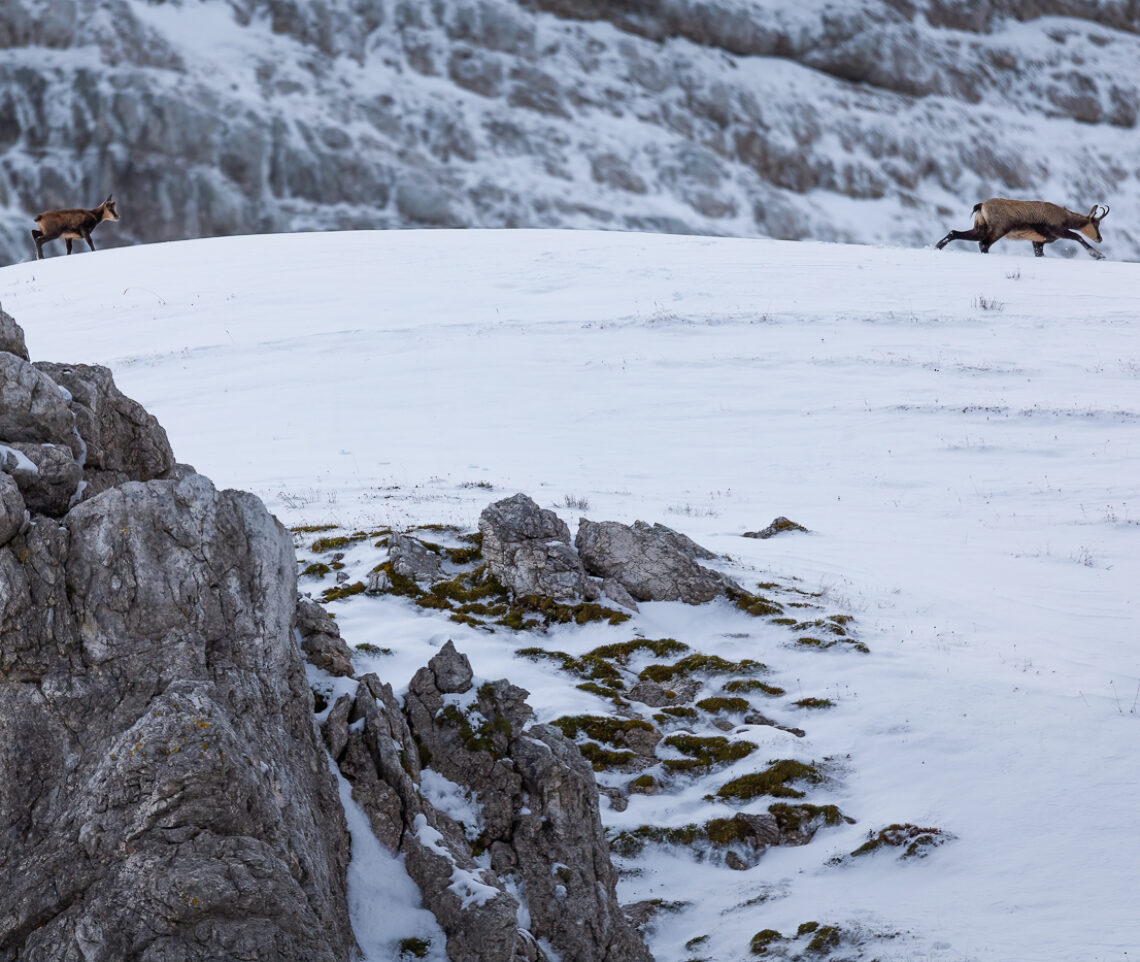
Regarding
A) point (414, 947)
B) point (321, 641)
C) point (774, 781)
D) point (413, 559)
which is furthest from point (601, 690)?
point (414, 947)

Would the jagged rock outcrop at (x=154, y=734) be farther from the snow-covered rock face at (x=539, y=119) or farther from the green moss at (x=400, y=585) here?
the snow-covered rock face at (x=539, y=119)

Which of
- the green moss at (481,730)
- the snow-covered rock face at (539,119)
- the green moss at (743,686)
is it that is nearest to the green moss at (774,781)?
the green moss at (743,686)

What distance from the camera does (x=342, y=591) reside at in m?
12.2

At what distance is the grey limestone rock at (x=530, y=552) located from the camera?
1230cm

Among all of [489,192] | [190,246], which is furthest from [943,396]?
[489,192]

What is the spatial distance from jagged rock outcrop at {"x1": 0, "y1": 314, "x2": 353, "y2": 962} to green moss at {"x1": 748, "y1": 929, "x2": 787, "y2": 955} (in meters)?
3.05

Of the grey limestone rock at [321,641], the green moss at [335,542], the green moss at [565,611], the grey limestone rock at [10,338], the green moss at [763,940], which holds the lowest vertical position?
the green moss at [763,940]

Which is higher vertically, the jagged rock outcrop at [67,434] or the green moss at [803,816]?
the jagged rock outcrop at [67,434]

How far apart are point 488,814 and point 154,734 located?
2754mm

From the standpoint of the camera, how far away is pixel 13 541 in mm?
6102

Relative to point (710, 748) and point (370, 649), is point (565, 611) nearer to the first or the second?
point (370, 649)

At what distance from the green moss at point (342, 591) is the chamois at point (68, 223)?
25.4 metres

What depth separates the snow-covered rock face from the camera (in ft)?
262

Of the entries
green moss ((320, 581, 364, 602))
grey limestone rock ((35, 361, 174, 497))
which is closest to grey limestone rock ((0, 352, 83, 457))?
grey limestone rock ((35, 361, 174, 497))
